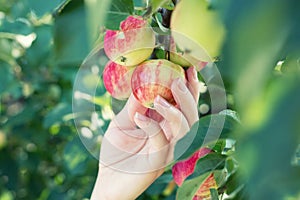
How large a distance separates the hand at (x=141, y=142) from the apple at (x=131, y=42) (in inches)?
2.9

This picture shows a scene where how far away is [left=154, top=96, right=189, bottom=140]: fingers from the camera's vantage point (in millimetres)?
903

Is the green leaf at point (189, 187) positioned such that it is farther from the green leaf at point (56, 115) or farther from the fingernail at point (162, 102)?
the green leaf at point (56, 115)

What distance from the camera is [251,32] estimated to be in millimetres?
241

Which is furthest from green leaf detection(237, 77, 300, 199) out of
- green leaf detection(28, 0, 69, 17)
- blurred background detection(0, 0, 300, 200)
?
green leaf detection(28, 0, 69, 17)

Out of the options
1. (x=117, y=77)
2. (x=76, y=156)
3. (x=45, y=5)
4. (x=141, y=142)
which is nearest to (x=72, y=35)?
(x=45, y=5)

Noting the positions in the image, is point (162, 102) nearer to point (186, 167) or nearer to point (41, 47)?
point (186, 167)

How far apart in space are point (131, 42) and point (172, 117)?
0.15m

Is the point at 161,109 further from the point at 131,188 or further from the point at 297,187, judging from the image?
the point at 297,187

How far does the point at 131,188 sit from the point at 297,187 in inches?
36.6

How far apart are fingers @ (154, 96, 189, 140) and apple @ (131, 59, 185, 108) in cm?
1

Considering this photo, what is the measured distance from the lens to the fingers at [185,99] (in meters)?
0.90

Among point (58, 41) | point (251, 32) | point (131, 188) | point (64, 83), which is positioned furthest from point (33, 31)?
point (251, 32)

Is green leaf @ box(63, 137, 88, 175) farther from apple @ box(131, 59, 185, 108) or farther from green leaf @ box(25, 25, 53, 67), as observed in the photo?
apple @ box(131, 59, 185, 108)

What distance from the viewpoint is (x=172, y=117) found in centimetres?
92
